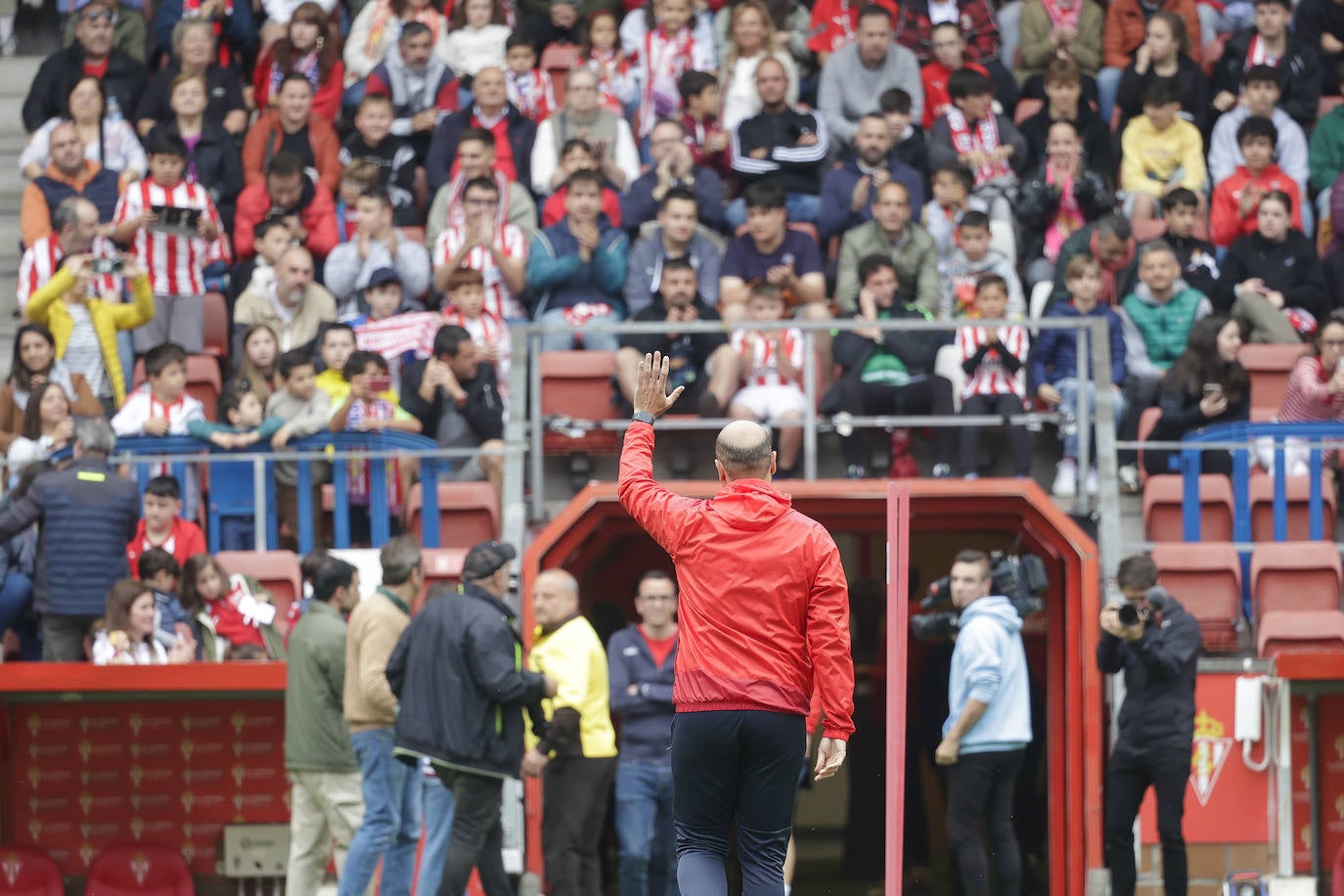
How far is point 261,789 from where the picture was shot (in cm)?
1270

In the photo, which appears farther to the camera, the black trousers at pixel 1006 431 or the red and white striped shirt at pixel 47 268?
the red and white striped shirt at pixel 47 268

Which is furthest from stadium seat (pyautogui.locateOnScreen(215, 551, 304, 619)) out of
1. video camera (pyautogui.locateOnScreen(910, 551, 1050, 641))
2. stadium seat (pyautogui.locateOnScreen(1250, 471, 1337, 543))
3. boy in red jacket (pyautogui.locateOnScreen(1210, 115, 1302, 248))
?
boy in red jacket (pyautogui.locateOnScreen(1210, 115, 1302, 248))

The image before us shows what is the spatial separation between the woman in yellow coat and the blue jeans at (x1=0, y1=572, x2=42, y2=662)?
1.78 meters

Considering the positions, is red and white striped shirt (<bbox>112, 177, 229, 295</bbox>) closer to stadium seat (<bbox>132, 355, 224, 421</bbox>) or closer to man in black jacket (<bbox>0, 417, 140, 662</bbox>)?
stadium seat (<bbox>132, 355, 224, 421</bbox>)

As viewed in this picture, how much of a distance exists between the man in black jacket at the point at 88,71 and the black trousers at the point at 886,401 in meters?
6.06

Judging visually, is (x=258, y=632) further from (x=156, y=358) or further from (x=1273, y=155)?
(x=1273, y=155)

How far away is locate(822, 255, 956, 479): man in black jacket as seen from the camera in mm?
12852

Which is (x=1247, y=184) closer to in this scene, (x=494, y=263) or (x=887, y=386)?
(x=887, y=386)

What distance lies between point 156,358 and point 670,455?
2932 mm

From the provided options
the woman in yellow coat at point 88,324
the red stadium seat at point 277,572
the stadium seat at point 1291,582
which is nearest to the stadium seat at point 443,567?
the red stadium seat at point 277,572

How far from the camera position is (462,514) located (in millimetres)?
12695

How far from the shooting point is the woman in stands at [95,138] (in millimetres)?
15609

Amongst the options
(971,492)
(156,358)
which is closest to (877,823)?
(971,492)

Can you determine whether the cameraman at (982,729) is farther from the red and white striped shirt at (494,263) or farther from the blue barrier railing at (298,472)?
the red and white striped shirt at (494,263)
